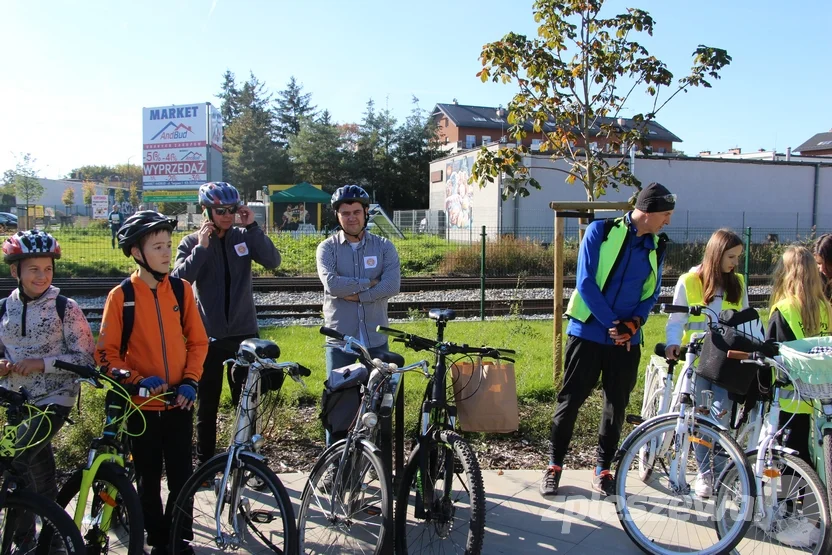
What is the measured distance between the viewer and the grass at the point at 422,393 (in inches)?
212

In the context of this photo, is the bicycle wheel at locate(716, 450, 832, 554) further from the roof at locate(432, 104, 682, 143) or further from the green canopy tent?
the roof at locate(432, 104, 682, 143)

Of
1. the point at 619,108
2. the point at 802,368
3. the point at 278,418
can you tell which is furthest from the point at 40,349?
the point at 619,108

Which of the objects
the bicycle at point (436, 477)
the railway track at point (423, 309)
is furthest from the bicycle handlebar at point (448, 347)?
the railway track at point (423, 309)

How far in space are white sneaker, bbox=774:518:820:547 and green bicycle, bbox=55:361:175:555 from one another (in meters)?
3.48

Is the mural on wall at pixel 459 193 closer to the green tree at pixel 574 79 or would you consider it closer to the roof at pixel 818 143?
the green tree at pixel 574 79

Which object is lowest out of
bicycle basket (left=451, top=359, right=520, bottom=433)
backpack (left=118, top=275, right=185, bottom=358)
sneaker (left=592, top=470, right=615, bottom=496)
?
sneaker (left=592, top=470, right=615, bottom=496)

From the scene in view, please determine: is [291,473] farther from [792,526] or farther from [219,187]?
[792,526]

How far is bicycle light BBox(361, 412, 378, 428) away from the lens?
11.4 ft

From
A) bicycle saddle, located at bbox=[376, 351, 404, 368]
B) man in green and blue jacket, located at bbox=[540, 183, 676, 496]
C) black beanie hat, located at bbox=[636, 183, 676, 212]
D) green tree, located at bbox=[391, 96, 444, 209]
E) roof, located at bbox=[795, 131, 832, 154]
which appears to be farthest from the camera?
roof, located at bbox=[795, 131, 832, 154]

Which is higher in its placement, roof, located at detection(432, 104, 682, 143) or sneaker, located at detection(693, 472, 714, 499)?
roof, located at detection(432, 104, 682, 143)

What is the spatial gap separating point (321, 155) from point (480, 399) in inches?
2094

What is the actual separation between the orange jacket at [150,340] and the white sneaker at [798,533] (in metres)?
3.47

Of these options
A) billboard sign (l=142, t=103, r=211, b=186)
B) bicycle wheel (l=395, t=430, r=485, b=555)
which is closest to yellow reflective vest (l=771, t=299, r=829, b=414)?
bicycle wheel (l=395, t=430, r=485, b=555)

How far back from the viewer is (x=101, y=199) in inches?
1601
